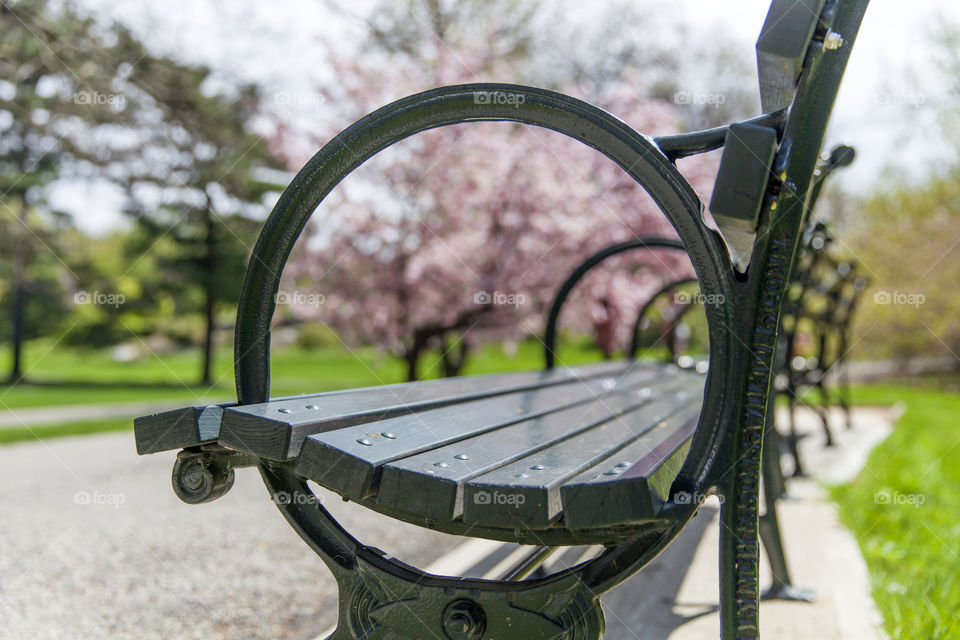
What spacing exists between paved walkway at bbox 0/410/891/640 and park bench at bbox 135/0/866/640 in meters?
0.99

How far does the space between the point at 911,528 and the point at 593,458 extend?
97.5 inches

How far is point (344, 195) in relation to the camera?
7297 mm

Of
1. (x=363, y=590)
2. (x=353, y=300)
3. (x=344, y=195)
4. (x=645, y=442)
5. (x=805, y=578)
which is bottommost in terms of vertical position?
(x=805, y=578)

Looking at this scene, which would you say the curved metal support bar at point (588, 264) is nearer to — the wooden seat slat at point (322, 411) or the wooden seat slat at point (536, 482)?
the wooden seat slat at point (322, 411)

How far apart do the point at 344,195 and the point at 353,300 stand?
1.05m

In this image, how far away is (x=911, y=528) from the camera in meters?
2.95

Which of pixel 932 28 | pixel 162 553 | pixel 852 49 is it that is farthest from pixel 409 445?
pixel 932 28

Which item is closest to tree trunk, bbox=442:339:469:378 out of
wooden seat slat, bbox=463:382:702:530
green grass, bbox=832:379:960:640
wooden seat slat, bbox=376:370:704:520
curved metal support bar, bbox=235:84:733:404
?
green grass, bbox=832:379:960:640

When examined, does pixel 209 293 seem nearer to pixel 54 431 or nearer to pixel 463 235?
pixel 54 431

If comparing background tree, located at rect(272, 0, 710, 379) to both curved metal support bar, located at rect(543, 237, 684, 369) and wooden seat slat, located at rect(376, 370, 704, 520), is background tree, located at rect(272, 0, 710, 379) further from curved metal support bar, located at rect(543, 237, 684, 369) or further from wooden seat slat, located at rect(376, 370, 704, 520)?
wooden seat slat, located at rect(376, 370, 704, 520)

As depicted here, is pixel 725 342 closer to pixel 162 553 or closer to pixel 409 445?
pixel 409 445

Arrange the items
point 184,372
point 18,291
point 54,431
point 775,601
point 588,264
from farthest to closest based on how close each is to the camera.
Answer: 1. point 184,372
2. point 18,291
3. point 54,431
4. point 588,264
5. point 775,601

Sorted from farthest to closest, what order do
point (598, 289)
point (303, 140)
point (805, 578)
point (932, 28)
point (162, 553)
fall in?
point (932, 28), point (303, 140), point (598, 289), point (162, 553), point (805, 578)

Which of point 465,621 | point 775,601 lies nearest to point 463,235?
point 775,601
